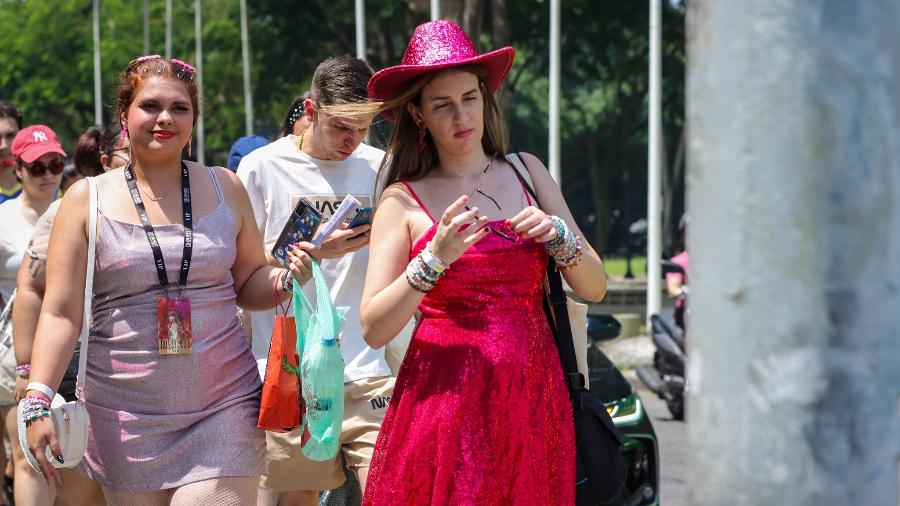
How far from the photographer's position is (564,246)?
3.78m

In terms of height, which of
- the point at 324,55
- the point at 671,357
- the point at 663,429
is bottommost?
the point at 663,429

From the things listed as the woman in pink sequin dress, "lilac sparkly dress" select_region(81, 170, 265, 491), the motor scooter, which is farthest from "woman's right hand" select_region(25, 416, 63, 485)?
the motor scooter

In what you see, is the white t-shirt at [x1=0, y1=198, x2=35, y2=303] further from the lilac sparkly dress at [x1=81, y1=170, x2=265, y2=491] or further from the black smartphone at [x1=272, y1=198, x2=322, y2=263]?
the lilac sparkly dress at [x1=81, y1=170, x2=265, y2=491]

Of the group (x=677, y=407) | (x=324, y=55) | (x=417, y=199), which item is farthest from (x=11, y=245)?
(x=324, y=55)

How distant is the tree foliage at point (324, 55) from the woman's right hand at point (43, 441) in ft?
76.5

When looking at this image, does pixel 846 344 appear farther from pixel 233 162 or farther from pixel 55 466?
pixel 233 162

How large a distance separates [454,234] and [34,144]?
3.99m

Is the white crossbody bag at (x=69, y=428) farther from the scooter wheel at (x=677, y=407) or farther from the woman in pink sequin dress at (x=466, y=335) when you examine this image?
the scooter wheel at (x=677, y=407)

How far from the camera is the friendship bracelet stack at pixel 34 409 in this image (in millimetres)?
3898

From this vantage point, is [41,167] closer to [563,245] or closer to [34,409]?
[34,409]

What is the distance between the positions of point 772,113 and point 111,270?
287 centimetres

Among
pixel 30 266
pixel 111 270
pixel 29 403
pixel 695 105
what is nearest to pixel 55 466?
pixel 29 403

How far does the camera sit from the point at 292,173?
17.7ft

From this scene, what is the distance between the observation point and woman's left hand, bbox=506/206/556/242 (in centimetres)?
365
